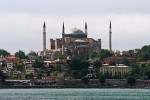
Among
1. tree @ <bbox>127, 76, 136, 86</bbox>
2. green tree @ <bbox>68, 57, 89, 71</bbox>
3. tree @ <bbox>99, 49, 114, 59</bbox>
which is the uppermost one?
tree @ <bbox>99, 49, 114, 59</bbox>

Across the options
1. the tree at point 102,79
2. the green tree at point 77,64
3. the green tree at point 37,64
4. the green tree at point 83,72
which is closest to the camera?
the tree at point 102,79

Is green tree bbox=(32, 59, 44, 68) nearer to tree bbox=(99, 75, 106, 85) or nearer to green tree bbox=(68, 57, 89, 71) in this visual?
green tree bbox=(68, 57, 89, 71)

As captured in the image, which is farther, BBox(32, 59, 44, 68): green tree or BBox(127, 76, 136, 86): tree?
BBox(32, 59, 44, 68): green tree

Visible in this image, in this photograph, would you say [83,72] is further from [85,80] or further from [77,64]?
[85,80]

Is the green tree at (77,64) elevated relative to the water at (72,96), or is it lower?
elevated

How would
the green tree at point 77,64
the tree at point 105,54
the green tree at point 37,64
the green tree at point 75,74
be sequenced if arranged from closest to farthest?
Answer: the green tree at point 75,74 → the green tree at point 77,64 → the green tree at point 37,64 → the tree at point 105,54

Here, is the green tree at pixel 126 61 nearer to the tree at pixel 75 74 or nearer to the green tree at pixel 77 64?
the green tree at pixel 77 64

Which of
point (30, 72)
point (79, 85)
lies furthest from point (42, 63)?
point (79, 85)

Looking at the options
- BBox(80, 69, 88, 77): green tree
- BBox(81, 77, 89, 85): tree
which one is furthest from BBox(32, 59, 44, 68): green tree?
BBox(81, 77, 89, 85): tree

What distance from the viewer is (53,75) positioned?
16875 cm

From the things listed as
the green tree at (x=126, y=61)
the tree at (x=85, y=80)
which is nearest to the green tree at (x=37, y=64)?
the green tree at (x=126, y=61)

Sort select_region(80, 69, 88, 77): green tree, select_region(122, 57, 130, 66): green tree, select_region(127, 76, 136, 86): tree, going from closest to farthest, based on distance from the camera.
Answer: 1. select_region(127, 76, 136, 86): tree
2. select_region(80, 69, 88, 77): green tree
3. select_region(122, 57, 130, 66): green tree

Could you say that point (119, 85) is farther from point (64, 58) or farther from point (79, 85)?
point (64, 58)

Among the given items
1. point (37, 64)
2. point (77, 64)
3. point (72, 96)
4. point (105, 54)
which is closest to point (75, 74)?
point (77, 64)
